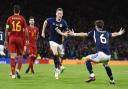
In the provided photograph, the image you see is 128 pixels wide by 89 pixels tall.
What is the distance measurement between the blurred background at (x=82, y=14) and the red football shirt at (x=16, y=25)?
20409 millimetres

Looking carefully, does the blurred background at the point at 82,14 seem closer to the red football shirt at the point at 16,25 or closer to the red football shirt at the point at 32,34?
the red football shirt at the point at 32,34

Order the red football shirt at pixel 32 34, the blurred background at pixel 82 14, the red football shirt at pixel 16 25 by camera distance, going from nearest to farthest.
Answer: the red football shirt at pixel 16 25 < the red football shirt at pixel 32 34 < the blurred background at pixel 82 14

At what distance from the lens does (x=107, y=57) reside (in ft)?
43.1

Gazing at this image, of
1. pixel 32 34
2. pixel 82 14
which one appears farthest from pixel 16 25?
pixel 82 14

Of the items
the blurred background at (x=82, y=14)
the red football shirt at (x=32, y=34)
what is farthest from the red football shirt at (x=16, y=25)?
the blurred background at (x=82, y=14)

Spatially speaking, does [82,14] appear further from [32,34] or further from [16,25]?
[16,25]

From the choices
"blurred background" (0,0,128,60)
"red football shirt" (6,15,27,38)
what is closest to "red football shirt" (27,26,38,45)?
"red football shirt" (6,15,27,38)

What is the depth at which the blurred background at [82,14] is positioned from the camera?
36969 mm

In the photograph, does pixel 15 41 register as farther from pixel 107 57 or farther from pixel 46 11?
pixel 46 11

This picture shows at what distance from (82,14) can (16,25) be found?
27.6 metres

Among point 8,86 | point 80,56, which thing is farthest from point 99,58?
point 80,56

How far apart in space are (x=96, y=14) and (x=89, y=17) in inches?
34.4

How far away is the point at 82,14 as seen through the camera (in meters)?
42.8

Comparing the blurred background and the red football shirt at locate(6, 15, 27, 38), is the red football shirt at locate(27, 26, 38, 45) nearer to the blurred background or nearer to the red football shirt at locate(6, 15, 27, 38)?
the red football shirt at locate(6, 15, 27, 38)
